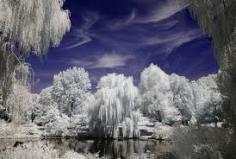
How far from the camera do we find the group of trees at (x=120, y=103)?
35.4m

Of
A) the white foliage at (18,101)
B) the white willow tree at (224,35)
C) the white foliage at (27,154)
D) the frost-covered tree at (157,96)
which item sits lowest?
the white foliage at (27,154)

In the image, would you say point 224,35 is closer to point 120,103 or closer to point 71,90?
point 120,103

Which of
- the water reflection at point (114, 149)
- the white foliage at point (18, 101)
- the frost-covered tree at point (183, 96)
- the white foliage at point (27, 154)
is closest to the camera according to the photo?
the white foliage at point (18, 101)

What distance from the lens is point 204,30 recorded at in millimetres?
8227

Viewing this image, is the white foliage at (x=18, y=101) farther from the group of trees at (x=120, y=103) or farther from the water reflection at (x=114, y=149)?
the group of trees at (x=120, y=103)

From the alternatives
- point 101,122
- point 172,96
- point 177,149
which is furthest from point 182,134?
point 172,96

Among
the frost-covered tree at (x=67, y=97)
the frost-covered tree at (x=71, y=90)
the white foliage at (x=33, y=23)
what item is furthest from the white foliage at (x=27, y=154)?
the frost-covered tree at (x=71, y=90)

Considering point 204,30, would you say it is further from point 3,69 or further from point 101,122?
point 101,122

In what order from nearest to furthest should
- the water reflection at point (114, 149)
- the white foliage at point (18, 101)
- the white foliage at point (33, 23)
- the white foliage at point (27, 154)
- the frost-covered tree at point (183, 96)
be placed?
the white foliage at point (33, 23)
the white foliage at point (18, 101)
the white foliage at point (27, 154)
the water reflection at point (114, 149)
the frost-covered tree at point (183, 96)

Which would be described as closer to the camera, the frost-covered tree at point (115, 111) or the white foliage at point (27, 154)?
the white foliage at point (27, 154)

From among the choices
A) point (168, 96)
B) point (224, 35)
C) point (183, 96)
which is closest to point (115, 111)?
point (168, 96)

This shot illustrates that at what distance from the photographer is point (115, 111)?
3516cm

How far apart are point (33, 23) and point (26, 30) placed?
0.74 ft

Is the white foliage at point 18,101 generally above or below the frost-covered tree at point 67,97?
below
